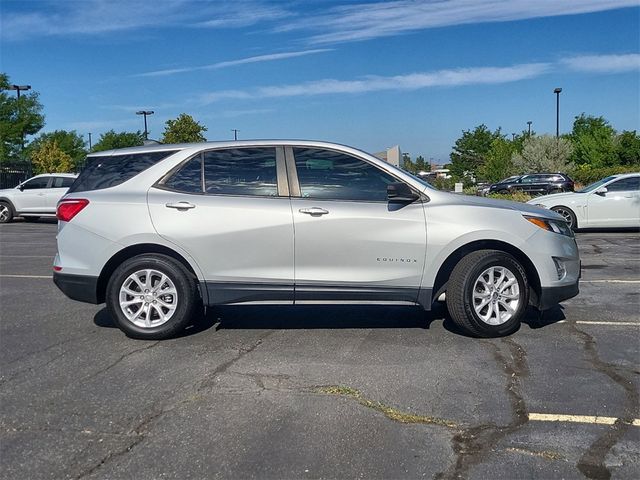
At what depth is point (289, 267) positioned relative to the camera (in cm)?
541

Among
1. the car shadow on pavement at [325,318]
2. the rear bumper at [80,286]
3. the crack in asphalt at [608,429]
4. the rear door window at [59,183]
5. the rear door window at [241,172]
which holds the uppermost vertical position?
the rear door window at [59,183]

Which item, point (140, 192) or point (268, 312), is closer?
point (140, 192)

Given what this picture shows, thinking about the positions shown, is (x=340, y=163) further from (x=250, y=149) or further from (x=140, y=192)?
(x=140, y=192)

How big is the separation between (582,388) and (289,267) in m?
2.56

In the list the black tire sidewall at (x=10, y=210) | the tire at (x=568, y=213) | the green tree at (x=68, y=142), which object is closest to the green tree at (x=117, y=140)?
the green tree at (x=68, y=142)

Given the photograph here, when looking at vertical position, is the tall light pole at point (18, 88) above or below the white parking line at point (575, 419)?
above

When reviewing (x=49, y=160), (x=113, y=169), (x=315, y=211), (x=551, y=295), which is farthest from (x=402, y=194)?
(x=49, y=160)

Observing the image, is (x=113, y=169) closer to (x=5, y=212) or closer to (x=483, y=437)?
(x=483, y=437)

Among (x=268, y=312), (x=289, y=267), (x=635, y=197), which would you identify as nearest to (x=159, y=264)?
(x=289, y=267)

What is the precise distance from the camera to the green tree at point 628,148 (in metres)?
45.4

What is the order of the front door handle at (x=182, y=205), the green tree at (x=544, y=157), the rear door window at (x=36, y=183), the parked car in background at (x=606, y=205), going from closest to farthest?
1. the front door handle at (x=182, y=205)
2. the parked car in background at (x=606, y=205)
3. the rear door window at (x=36, y=183)
4. the green tree at (x=544, y=157)

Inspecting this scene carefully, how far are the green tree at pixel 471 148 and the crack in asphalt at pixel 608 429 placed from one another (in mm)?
58406

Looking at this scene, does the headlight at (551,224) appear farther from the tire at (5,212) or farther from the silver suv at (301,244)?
the tire at (5,212)

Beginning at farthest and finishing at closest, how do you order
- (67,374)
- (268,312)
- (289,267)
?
(268,312), (289,267), (67,374)
